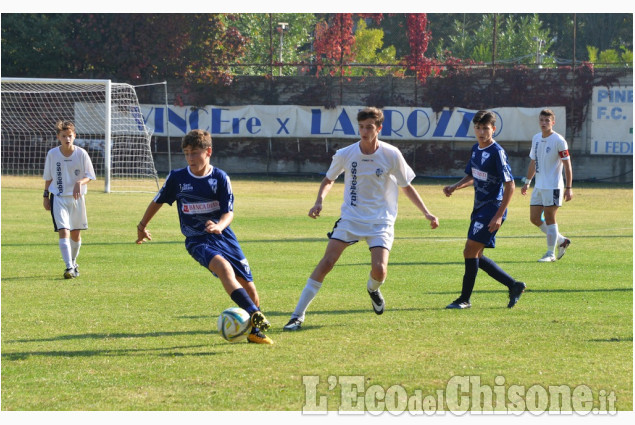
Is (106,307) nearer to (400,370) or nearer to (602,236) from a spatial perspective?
(400,370)

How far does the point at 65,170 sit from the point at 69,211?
52 cm

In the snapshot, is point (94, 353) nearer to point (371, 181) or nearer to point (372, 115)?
point (371, 181)

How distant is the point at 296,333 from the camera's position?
24.6 feet

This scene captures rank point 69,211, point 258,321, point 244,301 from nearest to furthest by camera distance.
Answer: point 258,321
point 244,301
point 69,211

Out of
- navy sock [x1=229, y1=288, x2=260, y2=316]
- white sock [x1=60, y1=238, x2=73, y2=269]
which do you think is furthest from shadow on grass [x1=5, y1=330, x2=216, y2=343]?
white sock [x1=60, y1=238, x2=73, y2=269]

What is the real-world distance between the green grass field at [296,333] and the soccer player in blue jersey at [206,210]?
1.81 feet

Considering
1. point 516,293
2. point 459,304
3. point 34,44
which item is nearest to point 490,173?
point 516,293

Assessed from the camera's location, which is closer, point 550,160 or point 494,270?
point 494,270

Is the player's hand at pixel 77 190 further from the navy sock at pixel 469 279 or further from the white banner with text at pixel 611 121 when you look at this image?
the white banner with text at pixel 611 121

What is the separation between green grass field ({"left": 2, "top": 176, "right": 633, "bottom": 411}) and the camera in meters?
5.73

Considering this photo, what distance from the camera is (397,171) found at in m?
7.88

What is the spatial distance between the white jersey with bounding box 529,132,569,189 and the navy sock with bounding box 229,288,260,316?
22.6 ft

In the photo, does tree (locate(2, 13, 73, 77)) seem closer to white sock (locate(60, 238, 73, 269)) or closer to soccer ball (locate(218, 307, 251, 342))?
white sock (locate(60, 238, 73, 269))

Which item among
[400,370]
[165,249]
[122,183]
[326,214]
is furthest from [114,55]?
[400,370]
